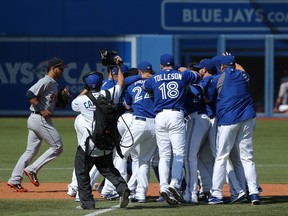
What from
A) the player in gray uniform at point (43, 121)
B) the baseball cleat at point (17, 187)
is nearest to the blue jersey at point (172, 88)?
the player in gray uniform at point (43, 121)

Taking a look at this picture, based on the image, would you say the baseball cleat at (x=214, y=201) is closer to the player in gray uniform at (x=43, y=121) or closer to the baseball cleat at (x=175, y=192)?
the baseball cleat at (x=175, y=192)

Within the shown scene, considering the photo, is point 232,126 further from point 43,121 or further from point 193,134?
point 43,121

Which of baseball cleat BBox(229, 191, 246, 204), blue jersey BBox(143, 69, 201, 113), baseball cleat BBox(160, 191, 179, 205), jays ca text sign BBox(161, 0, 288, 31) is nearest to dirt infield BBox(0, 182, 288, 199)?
baseball cleat BBox(229, 191, 246, 204)

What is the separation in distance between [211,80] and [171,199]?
1709mm

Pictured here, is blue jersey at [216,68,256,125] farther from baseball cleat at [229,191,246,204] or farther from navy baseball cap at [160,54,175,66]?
baseball cleat at [229,191,246,204]

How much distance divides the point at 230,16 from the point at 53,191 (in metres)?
19.6

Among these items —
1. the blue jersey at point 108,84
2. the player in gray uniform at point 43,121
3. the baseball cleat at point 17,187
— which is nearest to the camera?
the blue jersey at point 108,84

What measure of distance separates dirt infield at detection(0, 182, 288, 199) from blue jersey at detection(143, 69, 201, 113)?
1857 millimetres

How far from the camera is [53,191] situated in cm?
1394

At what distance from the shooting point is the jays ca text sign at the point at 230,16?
32531 millimetres

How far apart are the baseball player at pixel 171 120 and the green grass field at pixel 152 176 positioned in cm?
39

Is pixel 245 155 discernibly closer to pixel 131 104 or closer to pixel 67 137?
pixel 131 104

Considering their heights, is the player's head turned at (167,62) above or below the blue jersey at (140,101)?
above

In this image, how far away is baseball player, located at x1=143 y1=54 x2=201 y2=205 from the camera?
12.1 metres
